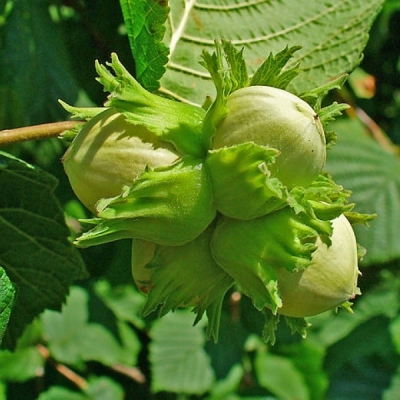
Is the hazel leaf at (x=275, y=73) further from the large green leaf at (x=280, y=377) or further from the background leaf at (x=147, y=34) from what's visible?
the large green leaf at (x=280, y=377)

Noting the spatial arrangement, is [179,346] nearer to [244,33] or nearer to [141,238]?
[244,33]

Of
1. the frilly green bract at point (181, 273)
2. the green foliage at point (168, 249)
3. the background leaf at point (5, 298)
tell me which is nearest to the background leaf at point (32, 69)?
the green foliage at point (168, 249)

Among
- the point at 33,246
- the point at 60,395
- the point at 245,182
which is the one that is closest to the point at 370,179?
the point at 60,395

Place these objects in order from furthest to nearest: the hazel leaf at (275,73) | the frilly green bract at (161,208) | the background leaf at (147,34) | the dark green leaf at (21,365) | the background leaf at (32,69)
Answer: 1. the dark green leaf at (21,365)
2. the background leaf at (32,69)
3. the background leaf at (147,34)
4. the hazel leaf at (275,73)
5. the frilly green bract at (161,208)

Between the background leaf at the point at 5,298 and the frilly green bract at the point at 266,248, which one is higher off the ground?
the frilly green bract at the point at 266,248

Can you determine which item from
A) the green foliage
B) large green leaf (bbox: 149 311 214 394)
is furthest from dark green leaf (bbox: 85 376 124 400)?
large green leaf (bbox: 149 311 214 394)

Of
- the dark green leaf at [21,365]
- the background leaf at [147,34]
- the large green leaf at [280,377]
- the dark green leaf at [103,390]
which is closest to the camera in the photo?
the background leaf at [147,34]

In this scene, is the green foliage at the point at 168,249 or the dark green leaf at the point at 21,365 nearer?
the green foliage at the point at 168,249

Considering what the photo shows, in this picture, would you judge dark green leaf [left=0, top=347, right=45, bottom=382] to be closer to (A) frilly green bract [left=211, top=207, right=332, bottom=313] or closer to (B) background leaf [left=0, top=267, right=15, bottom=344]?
(B) background leaf [left=0, top=267, right=15, bottom=344]
